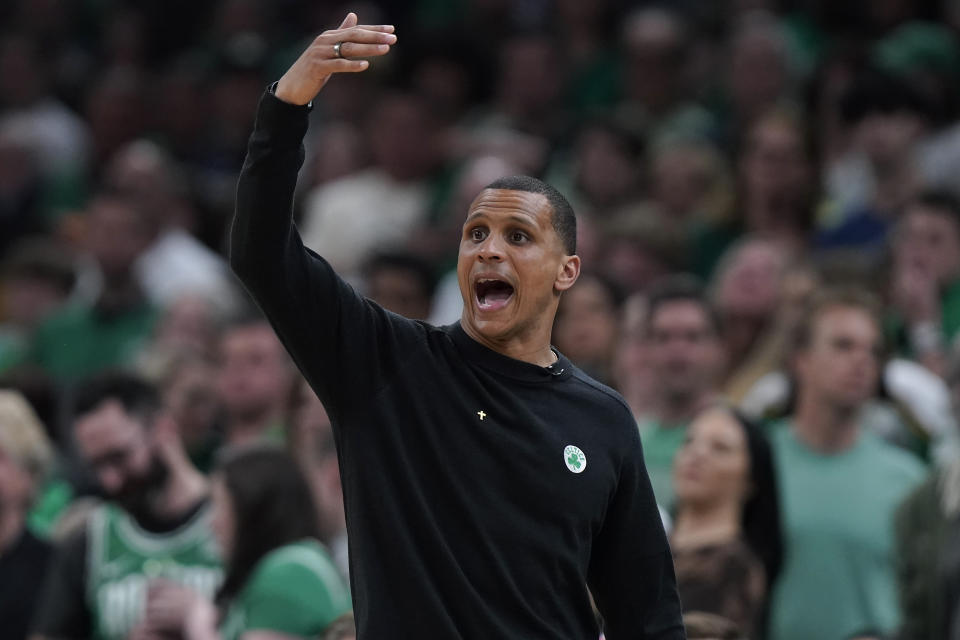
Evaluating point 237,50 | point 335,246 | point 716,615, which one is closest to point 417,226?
point 335,246

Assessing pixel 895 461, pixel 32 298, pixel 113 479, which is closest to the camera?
pixel 895 461

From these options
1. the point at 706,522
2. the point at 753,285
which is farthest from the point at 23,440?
the point at 753,285

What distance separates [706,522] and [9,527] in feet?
8.61

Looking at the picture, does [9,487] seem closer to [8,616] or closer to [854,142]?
[8,616]

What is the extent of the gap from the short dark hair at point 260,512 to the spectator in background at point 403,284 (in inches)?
101

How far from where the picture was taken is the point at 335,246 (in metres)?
10.0

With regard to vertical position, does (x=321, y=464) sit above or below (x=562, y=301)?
below

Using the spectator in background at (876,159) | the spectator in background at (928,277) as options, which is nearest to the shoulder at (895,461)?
the spectator in background at (928,277)

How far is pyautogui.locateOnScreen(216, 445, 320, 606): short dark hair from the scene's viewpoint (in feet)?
18.8

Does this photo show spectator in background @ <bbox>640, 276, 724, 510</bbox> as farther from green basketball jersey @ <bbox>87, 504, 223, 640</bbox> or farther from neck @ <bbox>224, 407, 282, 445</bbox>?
neck @ <bbox>224, 407, 282, 445</bbox>

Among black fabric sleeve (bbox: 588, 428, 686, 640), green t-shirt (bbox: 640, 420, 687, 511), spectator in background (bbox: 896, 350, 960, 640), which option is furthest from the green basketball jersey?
black fabric sleeve (bbox: 588, 428, 686, 640)

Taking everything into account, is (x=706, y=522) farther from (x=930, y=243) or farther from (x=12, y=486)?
(x=12, y=486)

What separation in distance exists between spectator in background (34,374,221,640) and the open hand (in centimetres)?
329

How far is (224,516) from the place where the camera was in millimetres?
5773
